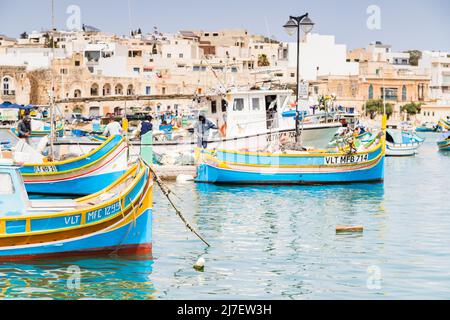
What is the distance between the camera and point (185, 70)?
91250 millimetres

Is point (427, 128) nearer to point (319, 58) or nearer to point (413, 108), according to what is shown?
point (413, 108)

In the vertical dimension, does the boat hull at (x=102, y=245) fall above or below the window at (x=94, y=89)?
below

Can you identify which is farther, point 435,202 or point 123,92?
point 123,92

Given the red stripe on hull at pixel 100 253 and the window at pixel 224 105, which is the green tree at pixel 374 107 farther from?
the red stripe on hull at pixel 100 253

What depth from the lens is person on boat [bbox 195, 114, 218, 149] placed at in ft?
91.5

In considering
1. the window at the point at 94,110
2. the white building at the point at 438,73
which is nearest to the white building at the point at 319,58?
the white building at the point at 438,73

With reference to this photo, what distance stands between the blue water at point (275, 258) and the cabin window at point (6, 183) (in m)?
1.12

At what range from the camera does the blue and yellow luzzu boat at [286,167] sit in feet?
81.3

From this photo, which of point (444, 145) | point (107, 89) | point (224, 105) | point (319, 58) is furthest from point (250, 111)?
point (319, 58)

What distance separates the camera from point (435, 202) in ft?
75.3
